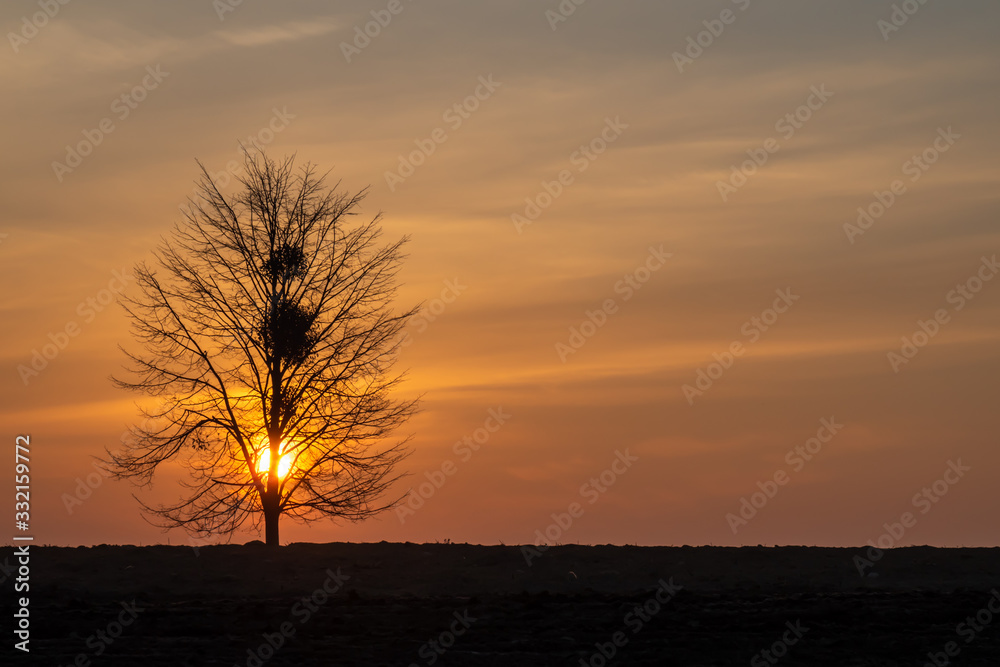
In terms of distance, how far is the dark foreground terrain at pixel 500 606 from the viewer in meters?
16.7

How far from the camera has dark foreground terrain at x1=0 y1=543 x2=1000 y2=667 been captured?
54.9 feet

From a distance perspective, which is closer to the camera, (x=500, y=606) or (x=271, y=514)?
(x=500, y=606)

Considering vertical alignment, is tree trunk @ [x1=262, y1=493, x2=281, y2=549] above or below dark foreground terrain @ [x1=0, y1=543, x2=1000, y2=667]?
above

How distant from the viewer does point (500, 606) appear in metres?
19.8

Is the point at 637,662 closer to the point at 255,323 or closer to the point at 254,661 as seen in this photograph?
the point at 254,661

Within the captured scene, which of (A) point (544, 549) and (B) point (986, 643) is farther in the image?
(A) point (544, 549)

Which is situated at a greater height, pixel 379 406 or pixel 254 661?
pixel 379 406

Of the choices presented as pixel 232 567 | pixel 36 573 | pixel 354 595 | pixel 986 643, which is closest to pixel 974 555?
pixel 986 643

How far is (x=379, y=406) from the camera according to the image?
2972cm

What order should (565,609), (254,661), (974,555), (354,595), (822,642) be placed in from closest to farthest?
(254,661), (822,642), (565,609), (354,595), (974,555)

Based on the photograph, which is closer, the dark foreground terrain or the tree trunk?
the dark foreground terrain

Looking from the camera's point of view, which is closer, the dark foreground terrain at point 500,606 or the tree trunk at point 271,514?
the dark foreground terrain at point 500,606

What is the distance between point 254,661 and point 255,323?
1448 centimetres

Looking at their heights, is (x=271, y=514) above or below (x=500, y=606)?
above
